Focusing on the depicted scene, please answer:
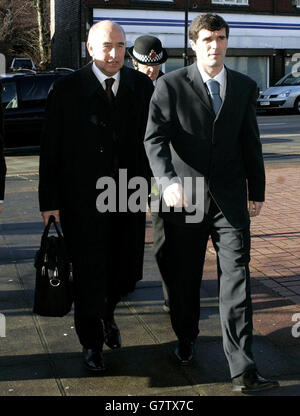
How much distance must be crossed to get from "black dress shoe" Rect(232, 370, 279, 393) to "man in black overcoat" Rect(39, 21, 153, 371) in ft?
2.58

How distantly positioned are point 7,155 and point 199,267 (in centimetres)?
1150

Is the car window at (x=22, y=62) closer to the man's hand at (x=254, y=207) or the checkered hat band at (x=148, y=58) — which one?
the checkered hat band at (x=148, y=58)

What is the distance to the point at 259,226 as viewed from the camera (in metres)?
7.19

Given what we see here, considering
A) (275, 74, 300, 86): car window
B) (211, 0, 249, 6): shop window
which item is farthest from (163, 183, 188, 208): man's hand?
(211, 0, 249, 6): shop window

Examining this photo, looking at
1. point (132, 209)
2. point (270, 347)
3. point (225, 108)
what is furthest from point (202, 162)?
point (270, 347)

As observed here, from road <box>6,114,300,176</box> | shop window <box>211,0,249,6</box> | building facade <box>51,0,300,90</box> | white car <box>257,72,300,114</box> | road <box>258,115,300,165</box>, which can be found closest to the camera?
road <box>6,114,300,176</box>

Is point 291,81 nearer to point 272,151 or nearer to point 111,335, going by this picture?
point 272,151

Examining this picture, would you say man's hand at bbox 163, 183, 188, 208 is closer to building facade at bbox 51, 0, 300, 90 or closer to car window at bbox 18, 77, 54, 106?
car window at bbox 18, 77, 54, 106

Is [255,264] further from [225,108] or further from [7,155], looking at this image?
[7,155]

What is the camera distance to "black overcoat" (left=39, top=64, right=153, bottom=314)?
11.8ft

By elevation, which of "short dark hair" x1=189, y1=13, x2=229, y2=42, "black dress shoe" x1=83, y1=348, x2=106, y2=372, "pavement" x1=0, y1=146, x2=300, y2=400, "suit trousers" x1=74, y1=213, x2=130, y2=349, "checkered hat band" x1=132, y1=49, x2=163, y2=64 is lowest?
"pavement" x1=0, y1=146, x2=300, y2=400

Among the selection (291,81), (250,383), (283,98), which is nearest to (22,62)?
(291,81)

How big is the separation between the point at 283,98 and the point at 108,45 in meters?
21.3
